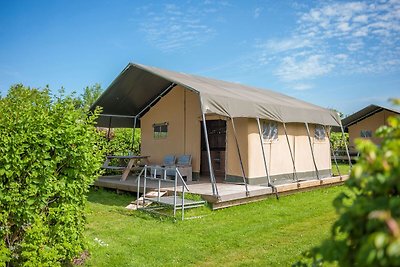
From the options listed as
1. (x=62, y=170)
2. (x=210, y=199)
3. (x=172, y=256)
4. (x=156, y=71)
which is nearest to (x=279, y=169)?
(x=210, y=199)

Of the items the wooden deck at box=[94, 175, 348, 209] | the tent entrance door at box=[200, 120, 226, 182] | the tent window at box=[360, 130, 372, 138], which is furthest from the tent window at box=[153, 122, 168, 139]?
the tent window at box=[360, 130, 372, 138]

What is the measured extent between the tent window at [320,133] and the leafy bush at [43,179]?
10.5m

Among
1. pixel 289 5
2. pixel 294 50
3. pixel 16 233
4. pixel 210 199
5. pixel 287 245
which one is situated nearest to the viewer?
pixel 16 233

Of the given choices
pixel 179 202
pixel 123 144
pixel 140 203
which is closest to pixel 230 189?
pixel 179 202

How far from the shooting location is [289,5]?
11000mm

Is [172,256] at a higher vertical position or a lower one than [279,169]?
lower

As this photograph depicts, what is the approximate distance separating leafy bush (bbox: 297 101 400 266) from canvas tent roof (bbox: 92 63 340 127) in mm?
6478

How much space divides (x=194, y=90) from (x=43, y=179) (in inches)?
187

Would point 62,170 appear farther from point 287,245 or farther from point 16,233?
point 287,245

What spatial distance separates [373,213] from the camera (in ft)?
3.65

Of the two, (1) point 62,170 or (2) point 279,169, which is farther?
(2) point 279,169

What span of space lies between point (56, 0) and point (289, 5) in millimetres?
8493

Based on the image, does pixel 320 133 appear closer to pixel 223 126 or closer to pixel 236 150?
pixel 223 126

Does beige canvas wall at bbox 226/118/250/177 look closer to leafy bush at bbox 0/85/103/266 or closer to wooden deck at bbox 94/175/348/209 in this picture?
wooden deck at bbox 94/175/348/209
